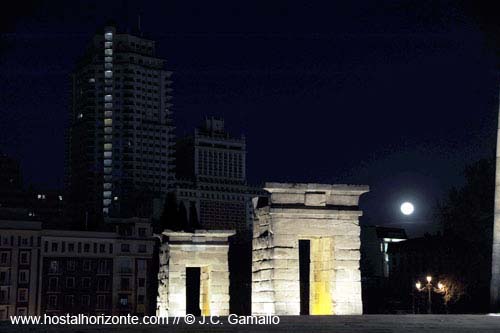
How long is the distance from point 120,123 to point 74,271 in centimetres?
9404

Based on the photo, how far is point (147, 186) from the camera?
17638 cm

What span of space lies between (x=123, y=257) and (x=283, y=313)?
67.0m

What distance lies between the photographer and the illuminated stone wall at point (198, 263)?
3497cm

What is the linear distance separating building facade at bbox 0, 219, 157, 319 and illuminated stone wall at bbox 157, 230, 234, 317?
50.5 metres

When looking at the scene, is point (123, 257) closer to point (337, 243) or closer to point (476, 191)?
point (476, 191)

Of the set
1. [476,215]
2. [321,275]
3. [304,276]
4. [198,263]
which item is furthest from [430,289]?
[321,275]

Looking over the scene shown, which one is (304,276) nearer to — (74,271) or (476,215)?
(74,271)

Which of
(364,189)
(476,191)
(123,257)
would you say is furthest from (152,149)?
(364,189)

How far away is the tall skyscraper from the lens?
17312cm

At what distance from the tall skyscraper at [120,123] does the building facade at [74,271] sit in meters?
77.0

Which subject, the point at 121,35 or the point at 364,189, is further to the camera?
the point at 121,35

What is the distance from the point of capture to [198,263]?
35.2 metres

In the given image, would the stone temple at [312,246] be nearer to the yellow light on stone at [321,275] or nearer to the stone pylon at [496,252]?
the yellow light on stone at [321,275]

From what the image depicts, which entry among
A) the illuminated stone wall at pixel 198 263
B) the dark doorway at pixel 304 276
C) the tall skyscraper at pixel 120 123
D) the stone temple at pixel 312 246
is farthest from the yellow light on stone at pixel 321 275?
the tall skyscraper at pixel 120 123
